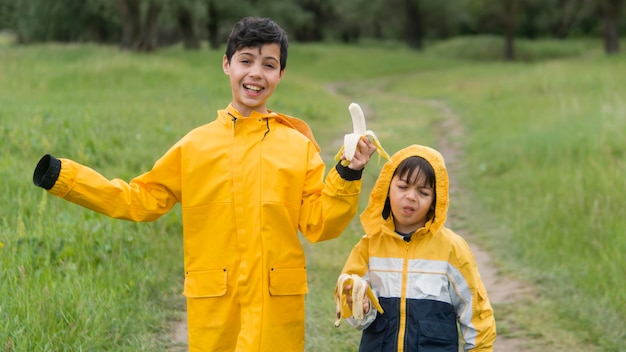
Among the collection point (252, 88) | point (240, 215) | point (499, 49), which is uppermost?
point (499, 49)

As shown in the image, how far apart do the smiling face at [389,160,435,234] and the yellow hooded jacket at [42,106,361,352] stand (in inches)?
13.4

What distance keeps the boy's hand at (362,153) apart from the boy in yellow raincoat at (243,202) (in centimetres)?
18

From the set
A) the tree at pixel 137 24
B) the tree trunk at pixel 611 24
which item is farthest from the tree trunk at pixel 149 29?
the tree trunk at pixel 611 24

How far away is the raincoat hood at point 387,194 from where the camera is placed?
10.4 feet

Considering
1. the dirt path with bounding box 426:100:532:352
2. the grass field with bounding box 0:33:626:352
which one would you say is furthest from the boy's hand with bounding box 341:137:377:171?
the dirt path with bounding box 426:100:532:352

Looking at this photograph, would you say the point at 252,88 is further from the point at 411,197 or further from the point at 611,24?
the point at 611,24

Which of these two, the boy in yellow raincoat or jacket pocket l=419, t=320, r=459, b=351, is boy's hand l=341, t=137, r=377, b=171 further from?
jacket pocket l=419, t=320, r=459, b=351

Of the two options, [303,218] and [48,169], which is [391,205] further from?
[48,169]

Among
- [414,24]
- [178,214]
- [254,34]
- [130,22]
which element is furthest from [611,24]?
[254,34]

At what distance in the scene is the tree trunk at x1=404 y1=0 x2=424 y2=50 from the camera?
140 ft

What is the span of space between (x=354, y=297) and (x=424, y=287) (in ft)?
1.07

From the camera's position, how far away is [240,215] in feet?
9.79

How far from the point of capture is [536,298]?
5527 mm

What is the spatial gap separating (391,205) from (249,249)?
639 millimetres
